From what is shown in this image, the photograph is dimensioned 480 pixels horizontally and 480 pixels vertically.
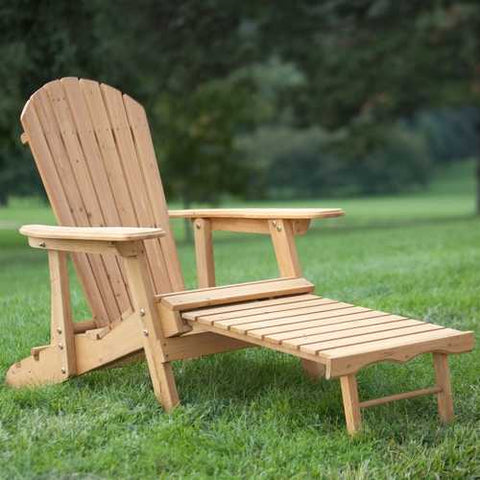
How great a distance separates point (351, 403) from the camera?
2.69 meters

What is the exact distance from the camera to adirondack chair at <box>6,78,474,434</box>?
2811mm

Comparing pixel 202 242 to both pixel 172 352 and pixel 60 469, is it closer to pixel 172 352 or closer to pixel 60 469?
pixel 172 352

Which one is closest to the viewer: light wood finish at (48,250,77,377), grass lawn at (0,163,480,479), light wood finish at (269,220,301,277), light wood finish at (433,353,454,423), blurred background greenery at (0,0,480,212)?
grass lawn at (0,163,480,479)

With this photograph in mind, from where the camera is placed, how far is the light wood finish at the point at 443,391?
9.52 feet

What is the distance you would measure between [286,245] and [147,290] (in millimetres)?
724

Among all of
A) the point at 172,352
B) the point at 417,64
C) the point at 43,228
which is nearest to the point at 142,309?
the point at 172,352

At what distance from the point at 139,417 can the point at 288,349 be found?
0.59m

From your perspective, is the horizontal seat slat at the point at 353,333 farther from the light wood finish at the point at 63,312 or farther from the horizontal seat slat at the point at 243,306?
the light wood finish at the point at 63,312

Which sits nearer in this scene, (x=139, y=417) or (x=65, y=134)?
(x=139, y=417)

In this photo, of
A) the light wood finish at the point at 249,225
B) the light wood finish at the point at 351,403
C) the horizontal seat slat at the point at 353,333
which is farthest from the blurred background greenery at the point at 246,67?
the light wood finish at the point at 351,403

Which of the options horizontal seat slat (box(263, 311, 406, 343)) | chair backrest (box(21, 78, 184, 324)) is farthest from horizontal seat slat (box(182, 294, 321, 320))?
chair backrest (box(21, 78, 184, 324))

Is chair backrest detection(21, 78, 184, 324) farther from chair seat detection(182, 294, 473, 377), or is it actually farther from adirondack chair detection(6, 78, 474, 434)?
chair seat detection(182, 294, 473, 377)

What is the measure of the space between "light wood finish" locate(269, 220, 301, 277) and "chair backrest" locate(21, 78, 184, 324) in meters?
0.47

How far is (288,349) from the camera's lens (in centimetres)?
270
